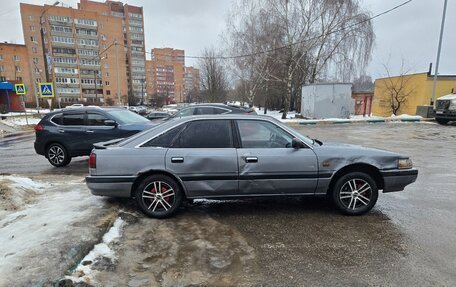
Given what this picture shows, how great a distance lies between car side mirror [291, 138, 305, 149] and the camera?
4.26 meters

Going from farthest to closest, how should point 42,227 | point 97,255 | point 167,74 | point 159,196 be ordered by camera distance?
point 167,74 < point 159,196 < point 42,227 < point 97,255

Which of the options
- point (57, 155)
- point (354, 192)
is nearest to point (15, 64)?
point (57, 155)

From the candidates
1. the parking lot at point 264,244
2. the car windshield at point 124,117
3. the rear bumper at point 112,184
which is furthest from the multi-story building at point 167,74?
the parking lot at point 264,244

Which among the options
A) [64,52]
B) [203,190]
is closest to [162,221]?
[203,190]

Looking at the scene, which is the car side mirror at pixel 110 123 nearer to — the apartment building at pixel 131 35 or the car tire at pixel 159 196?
the car tire at pixel 159 196

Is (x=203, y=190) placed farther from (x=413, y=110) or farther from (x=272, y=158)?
(x=413, y=110)

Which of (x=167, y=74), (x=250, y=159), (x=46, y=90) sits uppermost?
(x=167, y=74)

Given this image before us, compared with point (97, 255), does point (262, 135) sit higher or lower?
higher

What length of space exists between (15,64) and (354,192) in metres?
88.4

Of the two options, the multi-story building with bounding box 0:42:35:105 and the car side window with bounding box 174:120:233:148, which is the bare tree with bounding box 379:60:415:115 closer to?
the car side window with bounding box 174:120:233:148

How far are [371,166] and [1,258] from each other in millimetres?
4806

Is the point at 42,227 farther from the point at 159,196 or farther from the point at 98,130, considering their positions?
the point at 98,130

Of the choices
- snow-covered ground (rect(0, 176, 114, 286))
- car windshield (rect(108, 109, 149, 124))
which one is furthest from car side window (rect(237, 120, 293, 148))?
car windshield (rect(108, 109, 149, 124))

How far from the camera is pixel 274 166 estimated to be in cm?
423
